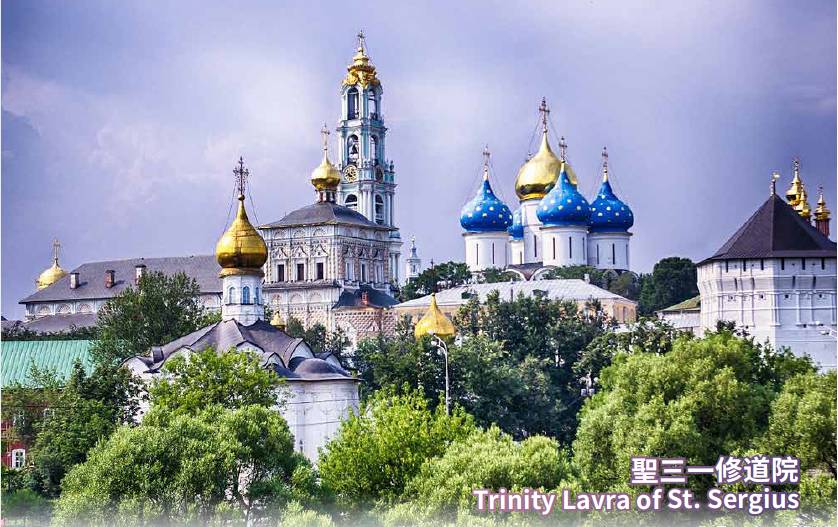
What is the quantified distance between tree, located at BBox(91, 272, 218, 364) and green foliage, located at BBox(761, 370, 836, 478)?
15492 millimetres

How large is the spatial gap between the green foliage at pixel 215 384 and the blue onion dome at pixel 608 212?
23.9 meters

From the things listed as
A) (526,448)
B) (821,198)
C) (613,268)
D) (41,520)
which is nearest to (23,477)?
(41,520)

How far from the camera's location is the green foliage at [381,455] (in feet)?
59.6

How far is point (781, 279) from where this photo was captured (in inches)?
968

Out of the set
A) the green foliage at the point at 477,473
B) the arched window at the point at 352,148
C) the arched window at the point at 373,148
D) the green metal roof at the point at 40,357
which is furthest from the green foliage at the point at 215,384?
the arched window at the point at 352,148

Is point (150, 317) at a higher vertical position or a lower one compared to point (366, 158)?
lower

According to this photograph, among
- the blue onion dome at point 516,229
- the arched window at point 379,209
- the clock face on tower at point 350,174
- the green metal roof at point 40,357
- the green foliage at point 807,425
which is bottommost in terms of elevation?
the green foliage at point 807,425

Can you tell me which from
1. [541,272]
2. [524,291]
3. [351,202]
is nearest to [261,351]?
[524,291]

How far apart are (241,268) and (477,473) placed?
11.7 metres

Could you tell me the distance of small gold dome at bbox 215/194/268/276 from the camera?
27641 millimetres

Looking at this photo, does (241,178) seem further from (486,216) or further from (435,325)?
(486,216)

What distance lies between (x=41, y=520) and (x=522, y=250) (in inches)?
1212

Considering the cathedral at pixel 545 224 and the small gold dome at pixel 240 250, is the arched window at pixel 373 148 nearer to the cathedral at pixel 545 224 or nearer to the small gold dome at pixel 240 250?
the cathedral at pixel 545 224

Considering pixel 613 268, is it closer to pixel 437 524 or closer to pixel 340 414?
pixel 340 414
